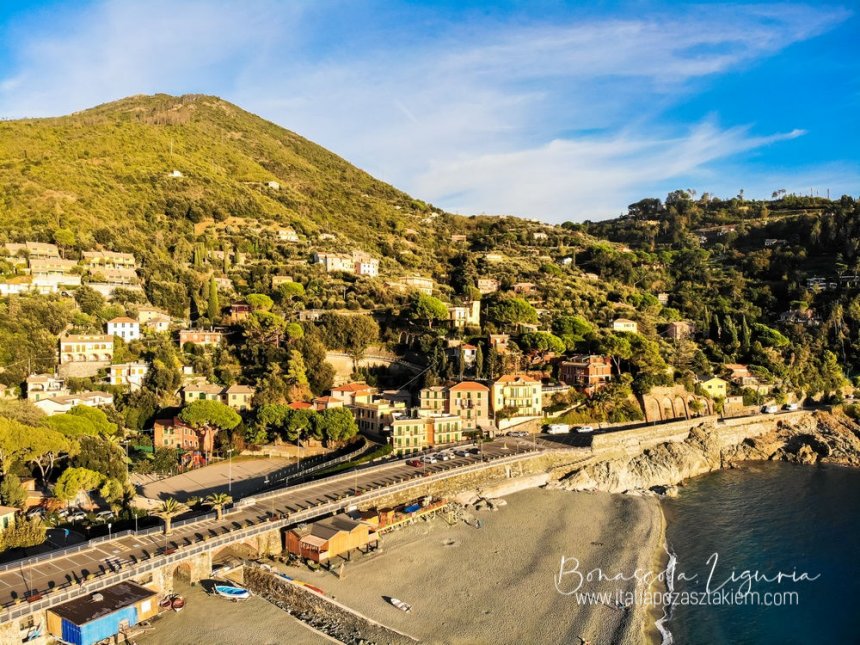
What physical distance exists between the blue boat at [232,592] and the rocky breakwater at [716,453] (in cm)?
2456

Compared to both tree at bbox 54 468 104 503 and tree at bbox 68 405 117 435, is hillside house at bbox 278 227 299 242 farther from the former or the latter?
Answer: tree at bbox 54 468 104 503

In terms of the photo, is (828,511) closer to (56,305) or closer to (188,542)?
(188,542)

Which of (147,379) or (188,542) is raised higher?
(147,379)

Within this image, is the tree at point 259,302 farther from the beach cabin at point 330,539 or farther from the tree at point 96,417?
the beach cabin at point 330,539

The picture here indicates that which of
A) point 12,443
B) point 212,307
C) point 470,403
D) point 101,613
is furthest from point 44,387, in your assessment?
point 470,403

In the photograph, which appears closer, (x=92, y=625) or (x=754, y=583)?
(x=92, y=625)

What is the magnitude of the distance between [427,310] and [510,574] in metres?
38.3

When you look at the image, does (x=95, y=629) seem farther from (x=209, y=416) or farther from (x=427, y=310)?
(x=427, y=310)

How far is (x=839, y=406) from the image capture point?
205 feet

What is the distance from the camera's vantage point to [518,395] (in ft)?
172

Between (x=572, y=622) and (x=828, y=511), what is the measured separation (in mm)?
25909

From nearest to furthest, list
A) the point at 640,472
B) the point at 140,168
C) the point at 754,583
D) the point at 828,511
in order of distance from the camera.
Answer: the point at 754,583
the point at 828,511
the point at 640,472
the point at 140,168

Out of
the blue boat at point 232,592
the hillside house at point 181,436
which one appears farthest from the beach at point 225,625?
the hillside house at point 181,436

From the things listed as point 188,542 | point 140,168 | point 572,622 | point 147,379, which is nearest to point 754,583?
point 572,622
